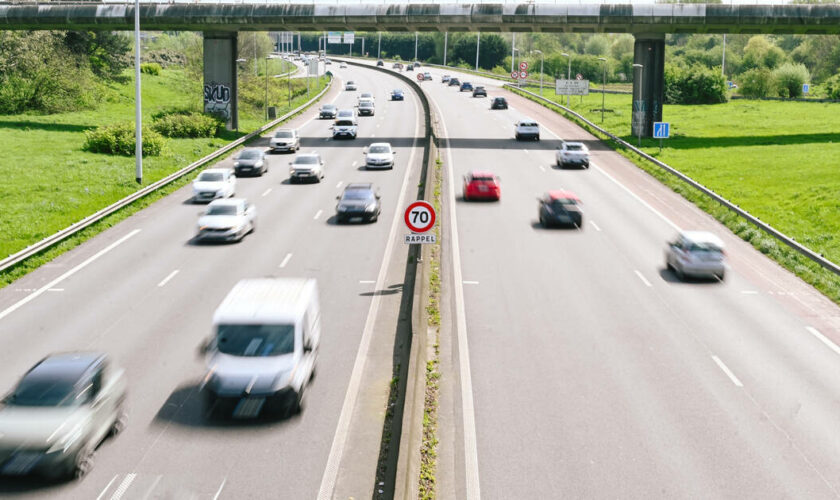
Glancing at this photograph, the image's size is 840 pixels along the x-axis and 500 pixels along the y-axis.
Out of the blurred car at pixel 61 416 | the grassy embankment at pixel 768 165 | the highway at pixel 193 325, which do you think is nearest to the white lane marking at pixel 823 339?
the grassy embankment at pixel 768 165

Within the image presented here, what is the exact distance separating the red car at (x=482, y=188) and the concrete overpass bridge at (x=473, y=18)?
21937 mm

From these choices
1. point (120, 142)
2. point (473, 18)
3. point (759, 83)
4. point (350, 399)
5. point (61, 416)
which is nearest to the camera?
point (61, 416)

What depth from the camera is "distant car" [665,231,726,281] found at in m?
27.2

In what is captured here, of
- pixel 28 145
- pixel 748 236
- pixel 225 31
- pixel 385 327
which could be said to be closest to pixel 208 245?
pixel 385 327

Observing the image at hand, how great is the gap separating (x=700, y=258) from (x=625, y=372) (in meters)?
9.81

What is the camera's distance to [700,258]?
27.2m

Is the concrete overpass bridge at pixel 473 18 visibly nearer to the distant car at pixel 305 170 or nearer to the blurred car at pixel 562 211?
the distant car at pixel 305 170

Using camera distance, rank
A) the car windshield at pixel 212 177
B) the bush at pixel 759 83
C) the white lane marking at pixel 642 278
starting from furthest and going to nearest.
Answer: the bush at pixel 759 83 < the car windshield at pixel 212 177 < the white lane marking at pixel 642 278

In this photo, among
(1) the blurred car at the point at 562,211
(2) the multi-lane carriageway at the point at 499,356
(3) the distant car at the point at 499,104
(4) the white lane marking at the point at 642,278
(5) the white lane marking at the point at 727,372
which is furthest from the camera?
(3) the distant car at the point at 499,104

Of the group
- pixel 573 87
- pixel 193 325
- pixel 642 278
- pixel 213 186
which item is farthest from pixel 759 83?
pixel 193 325

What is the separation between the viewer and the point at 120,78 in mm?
93000

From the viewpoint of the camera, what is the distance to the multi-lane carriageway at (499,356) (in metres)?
13.9

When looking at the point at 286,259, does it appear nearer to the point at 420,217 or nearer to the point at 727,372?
the point at 420,217

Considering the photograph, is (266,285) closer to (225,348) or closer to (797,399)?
(225,348)
